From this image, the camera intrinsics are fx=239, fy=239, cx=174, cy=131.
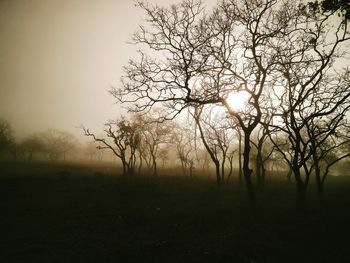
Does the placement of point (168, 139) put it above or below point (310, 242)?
above

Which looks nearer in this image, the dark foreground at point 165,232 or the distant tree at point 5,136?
the dark foreground at point 165,232

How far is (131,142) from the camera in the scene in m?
44.3

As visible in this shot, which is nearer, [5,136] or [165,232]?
[165,232]

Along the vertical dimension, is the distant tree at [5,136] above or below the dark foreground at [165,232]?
above

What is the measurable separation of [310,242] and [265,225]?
246 cm

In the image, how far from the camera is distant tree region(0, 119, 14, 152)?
225 feet

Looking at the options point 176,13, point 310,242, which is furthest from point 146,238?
point 176,13

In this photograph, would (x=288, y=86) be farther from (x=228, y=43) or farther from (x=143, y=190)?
(x=143, y=190)

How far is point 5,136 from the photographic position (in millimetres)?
71938

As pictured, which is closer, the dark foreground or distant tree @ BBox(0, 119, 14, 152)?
the dark foreground

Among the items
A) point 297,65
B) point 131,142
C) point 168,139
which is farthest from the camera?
point 168,139

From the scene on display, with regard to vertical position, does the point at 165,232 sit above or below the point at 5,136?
below

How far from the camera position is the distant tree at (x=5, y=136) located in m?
68.6

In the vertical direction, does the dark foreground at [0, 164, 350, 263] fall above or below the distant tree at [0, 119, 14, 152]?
below
